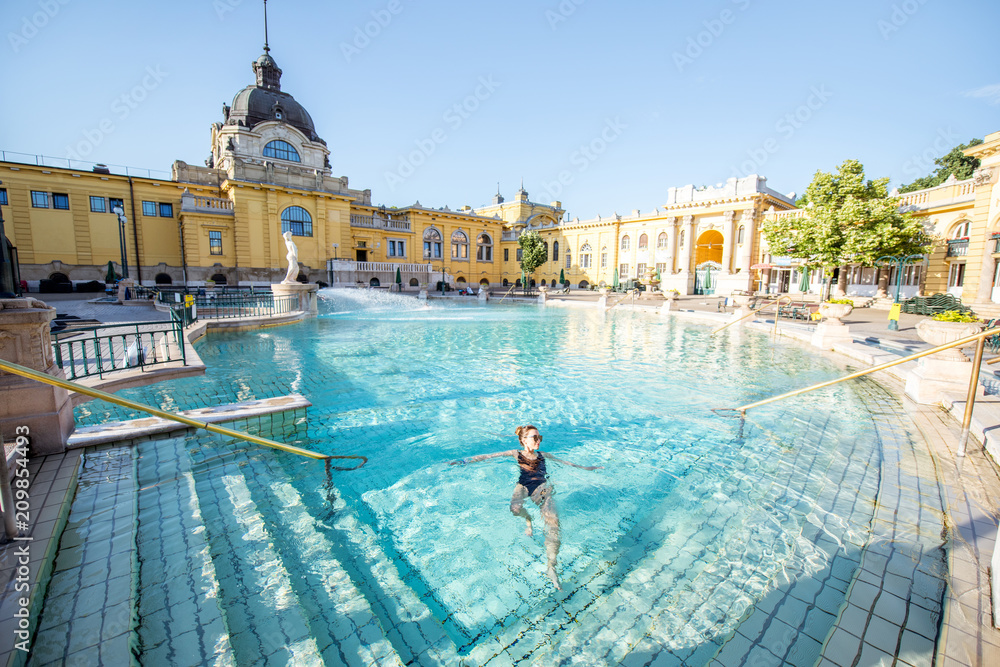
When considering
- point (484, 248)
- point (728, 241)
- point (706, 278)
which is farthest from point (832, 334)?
point (484, 248)

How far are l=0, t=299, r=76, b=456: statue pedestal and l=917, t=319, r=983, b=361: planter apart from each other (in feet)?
38.4

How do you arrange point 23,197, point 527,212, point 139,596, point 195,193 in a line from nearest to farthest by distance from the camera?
point 139,596 → point 23,197 → point 195,193 → point 527,212

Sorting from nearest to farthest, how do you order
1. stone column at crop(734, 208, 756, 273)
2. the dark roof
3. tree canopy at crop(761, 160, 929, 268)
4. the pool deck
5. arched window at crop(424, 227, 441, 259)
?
the pool deck → tree canopy at crop(761, 160, 929, 268) → stone column at crop(734, 208, 756, 273) → the dark roof → arched window at crop(424, 227, 441, 259)

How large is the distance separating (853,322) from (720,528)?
1880 cm

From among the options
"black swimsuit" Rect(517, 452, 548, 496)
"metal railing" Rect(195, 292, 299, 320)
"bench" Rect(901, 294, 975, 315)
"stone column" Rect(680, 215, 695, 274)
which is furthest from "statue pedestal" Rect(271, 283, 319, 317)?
"stone column" Rect(680, 215, 695, 274)

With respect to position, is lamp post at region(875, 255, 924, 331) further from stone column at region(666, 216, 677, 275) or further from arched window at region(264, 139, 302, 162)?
arched window at region(264, 139, 302, 162)

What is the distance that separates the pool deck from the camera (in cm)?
230

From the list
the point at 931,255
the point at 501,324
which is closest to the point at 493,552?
the point at 501,324

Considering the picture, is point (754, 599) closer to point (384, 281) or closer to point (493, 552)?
point (493, 552)

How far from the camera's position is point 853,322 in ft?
57.5

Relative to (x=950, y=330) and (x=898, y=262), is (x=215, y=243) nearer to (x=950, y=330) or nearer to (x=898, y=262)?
(x=950, y=330)

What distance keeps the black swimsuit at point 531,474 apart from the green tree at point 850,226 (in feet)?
80.7

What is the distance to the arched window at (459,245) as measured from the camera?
143 ft

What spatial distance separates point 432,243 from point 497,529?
4051 centimetres
